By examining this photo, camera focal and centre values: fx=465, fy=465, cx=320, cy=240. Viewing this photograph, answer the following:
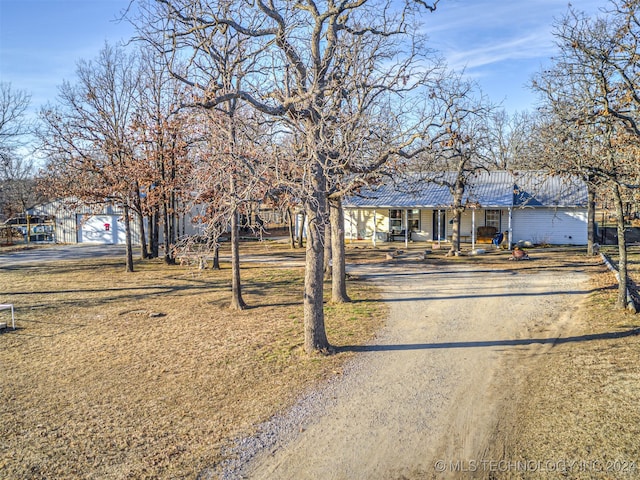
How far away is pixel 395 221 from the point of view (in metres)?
31.0

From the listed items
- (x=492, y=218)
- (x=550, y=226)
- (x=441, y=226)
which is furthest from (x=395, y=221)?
(x=550, y=226)

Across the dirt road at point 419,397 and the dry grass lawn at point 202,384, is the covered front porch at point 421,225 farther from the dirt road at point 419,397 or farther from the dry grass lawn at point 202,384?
the dirt road at point 419,397

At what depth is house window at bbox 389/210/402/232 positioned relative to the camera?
3086 cm

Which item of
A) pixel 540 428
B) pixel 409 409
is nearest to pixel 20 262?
pixel 409 409

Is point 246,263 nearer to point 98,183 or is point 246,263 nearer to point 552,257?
point 98,183

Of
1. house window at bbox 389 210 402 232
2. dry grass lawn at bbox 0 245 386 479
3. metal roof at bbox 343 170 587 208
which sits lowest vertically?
dry grass lawn at bbox 0 245 386 479

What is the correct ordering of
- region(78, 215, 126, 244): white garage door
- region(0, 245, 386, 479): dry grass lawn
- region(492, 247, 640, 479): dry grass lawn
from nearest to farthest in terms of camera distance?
region(492, 247, 640, 479): dry grass lawn, region(0, 245, 386, 479): dry grass lawn, region(78, 215, 126, 244): white garage door

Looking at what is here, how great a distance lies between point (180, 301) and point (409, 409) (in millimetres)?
9180

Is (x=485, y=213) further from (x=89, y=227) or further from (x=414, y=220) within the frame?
(x=89, y=227)

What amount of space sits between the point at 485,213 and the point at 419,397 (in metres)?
24.0

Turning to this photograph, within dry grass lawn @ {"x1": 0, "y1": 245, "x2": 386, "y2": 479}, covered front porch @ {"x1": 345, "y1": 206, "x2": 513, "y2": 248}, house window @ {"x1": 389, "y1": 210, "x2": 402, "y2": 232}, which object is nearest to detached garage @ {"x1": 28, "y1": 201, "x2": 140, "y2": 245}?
covered front porch @ {"x1": 345, "y1": 206, "x2": 513, "y2": 248}

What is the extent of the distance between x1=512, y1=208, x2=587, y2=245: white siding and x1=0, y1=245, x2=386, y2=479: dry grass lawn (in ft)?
54.2

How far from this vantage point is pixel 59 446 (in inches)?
216

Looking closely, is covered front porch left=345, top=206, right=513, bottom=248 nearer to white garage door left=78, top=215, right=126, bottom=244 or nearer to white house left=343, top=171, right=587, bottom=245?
white house left=343, top=171, right=587, bottom=245
